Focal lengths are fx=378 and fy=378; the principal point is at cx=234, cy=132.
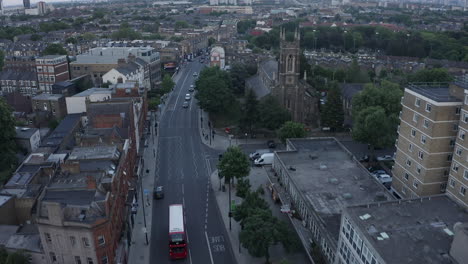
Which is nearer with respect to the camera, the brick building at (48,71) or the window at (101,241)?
the window at (101,241)

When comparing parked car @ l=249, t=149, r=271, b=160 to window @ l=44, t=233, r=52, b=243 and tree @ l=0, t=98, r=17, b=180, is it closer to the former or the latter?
window @ l=44, t=233, r=52, b=243

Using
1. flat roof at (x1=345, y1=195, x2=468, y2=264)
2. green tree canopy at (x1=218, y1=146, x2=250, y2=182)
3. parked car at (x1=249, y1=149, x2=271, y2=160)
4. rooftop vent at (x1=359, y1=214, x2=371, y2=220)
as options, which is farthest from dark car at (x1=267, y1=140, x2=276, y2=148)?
rooftop vent at (x1=359, y1=214, x2=371, y2=220)

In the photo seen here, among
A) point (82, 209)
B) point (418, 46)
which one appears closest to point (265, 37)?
point (418, 46)

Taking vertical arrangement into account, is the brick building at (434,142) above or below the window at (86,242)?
above

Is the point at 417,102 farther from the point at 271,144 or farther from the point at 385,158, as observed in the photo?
the point at 271,144

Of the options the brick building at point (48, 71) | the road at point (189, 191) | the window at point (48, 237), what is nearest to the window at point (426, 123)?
the road at point (189, 191)

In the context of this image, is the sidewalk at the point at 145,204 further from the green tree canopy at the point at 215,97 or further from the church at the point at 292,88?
the church at the point at 292,88

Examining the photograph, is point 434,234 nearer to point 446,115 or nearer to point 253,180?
point 446,115
